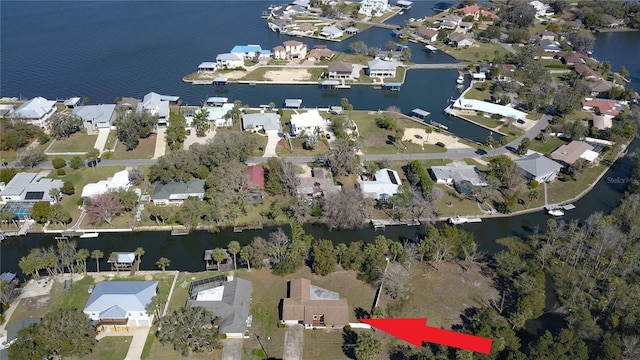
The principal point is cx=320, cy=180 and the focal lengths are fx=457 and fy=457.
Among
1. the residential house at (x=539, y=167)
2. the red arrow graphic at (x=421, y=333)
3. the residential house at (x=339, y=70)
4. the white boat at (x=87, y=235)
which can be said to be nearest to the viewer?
the red arrow graphic at (x=421, y=333)

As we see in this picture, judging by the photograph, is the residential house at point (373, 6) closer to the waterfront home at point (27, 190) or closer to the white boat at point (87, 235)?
the waterfront home at point (27, 190)

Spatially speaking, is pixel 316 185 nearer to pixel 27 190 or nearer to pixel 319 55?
pixel 27 190

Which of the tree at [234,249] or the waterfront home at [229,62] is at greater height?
the waterfront home at [229,62]

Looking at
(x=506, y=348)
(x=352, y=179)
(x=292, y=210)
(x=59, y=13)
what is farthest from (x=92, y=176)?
(x=59, y=13)

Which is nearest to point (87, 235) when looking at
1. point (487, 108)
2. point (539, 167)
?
point (539, 167)

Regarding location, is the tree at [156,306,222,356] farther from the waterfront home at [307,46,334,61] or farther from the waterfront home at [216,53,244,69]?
the waterfront home at [307,46,334,61]

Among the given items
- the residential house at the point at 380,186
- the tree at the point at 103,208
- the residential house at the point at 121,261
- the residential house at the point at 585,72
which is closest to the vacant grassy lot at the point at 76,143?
the tree at the point at 103,208

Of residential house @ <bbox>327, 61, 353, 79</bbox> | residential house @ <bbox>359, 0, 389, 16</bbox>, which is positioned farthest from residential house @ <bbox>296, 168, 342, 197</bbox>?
residential house @ <bbox>359, 0, 389, 16</bbox>

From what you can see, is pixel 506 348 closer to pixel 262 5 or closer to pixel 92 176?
pixel 92 176
